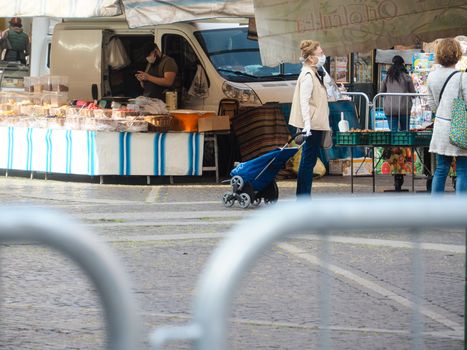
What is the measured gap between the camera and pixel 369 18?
1359 centimetres

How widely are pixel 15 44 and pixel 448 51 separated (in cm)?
1658

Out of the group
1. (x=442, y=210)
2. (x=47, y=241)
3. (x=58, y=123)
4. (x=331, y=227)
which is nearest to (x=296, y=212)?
(x=331, y=227)

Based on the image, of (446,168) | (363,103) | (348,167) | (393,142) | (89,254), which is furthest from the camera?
(363,103)

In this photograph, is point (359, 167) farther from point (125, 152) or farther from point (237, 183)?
point (237, 183)

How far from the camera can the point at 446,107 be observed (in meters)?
10.9

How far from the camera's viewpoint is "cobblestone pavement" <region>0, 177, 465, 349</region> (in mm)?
3559

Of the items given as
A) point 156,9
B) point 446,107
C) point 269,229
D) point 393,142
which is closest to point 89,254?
point 269,229

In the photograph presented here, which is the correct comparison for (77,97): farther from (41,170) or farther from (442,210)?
(442,210)

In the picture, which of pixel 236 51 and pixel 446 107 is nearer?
pixel 446 107

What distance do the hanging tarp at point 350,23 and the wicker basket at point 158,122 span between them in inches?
83.9

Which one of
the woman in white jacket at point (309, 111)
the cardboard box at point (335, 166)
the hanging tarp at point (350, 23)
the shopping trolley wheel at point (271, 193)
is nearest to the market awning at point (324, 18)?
the hanging tarp at point (350, 23)

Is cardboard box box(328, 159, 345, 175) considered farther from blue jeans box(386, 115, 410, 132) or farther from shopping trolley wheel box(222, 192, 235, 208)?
shopping trolley wheel box(222, 192, 235, 208)

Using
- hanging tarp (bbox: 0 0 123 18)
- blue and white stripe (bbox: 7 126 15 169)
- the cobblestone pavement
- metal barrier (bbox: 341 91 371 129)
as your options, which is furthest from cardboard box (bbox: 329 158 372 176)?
blue and white stripe (bbox: 7 126 15 169)

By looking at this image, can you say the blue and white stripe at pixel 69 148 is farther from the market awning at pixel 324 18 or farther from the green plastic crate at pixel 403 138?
the green plastic crate at pixel 403 138
